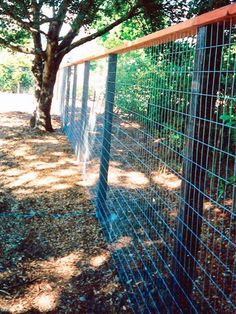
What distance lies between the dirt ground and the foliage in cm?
2156

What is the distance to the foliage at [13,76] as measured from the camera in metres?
27.1

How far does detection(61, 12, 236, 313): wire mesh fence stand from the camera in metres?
1.85

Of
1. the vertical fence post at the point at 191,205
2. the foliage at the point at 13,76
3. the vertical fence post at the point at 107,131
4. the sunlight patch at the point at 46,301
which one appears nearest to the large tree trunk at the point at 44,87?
the vertical fence post at the point at 107,131

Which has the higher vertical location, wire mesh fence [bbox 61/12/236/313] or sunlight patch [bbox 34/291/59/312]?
wire mesh fence [bbox 61/12/236/313]

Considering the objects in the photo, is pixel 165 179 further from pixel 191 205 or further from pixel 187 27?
pixel 187 27

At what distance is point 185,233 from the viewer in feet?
6.63

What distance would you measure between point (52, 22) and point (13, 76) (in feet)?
62.3

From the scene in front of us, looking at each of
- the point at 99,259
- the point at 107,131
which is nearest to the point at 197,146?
the point at 99,259

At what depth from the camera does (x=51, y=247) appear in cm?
405

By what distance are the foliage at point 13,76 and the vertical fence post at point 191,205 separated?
26.2 m

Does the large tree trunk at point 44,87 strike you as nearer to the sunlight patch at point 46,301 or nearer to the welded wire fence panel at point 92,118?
the welded wire fence panel at point 92,118

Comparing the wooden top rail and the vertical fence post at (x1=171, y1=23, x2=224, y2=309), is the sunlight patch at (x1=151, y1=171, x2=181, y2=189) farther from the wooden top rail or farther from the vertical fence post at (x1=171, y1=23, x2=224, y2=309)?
the wooden top rail

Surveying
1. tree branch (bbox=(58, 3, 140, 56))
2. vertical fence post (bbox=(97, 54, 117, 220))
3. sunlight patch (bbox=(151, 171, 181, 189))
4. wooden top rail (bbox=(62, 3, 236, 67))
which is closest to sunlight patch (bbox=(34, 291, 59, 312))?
sunlight patch (bbox=(151, 171, 181, 189))

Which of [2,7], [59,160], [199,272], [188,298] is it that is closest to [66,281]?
[199,272]
